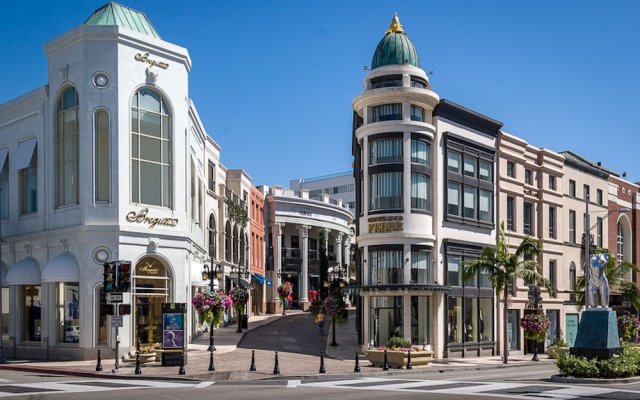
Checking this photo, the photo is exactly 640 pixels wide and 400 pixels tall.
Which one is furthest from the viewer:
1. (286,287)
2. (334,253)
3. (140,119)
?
(334,253)

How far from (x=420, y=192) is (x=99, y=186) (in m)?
15.6

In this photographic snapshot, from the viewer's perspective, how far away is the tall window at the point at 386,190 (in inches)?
1596

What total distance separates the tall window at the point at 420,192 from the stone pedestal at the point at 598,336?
12931mm

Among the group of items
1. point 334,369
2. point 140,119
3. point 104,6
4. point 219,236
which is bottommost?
point 334,369

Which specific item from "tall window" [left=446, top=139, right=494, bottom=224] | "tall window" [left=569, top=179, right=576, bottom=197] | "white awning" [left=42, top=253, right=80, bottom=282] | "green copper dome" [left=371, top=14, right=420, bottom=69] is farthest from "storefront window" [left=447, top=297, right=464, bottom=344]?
"white awning" [left=42, top=253, right=80, bottom=282]

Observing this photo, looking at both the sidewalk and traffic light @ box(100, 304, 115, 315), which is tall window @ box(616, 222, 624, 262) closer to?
the sidewalk

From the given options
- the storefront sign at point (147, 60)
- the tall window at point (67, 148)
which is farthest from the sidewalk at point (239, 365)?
the storefront sign at point (147, 60)

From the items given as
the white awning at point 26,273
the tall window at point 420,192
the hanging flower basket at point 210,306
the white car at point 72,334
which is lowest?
the white car at point 72,334

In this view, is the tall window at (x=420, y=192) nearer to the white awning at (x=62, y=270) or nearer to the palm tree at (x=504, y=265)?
the palm tree at (x=504, y=265)

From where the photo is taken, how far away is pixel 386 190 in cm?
4078

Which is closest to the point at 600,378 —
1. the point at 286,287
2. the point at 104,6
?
the point at 104,6

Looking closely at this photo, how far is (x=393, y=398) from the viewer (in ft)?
70.5

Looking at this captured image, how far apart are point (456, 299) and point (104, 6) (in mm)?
22906

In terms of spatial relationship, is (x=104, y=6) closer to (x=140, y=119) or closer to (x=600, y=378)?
(x=140, y=119)
